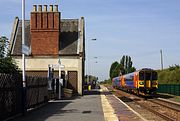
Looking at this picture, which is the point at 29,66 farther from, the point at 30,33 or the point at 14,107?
the point at 14,107

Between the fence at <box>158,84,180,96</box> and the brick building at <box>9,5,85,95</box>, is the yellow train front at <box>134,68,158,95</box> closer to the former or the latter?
the fence at <box>158,84,180,96</box>

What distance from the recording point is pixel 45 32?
50188mm

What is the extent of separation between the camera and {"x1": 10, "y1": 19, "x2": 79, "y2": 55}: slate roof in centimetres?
4966

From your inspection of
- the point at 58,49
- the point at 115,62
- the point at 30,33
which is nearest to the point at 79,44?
the point at 58,49

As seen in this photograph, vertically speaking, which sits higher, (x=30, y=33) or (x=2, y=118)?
(x=30, y=33)

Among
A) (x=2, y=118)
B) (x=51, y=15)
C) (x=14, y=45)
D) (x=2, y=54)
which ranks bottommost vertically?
(x=2, y=118)

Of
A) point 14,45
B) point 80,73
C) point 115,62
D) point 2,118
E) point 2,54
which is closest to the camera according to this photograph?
point 2,118

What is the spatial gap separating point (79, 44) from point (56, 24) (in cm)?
360

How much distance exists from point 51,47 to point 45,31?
205 centimetres

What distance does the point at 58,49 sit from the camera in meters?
49.8

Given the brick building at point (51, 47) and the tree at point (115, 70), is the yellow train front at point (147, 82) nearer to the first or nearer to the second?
the brick building at point (51, 47)

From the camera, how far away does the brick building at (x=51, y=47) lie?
48.1 meters

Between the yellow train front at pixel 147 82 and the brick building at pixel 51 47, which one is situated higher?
the brick building at pixel 51 47

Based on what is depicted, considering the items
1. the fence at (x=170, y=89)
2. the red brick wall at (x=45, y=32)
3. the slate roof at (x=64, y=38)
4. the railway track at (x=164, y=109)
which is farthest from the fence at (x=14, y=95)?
the fence at (x=170, y=89)
